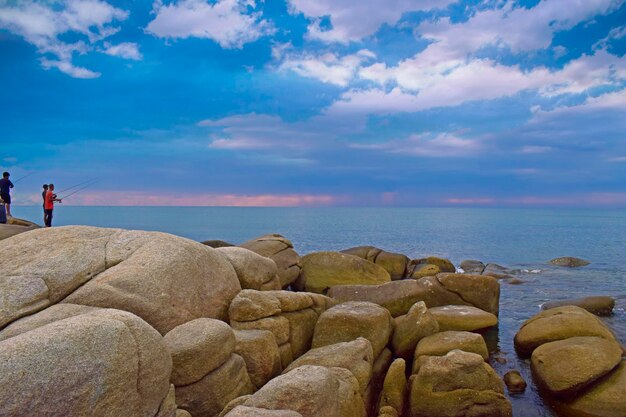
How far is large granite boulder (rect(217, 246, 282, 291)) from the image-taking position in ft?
47.9

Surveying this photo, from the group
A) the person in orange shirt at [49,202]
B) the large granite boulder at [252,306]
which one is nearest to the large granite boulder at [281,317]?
the large granite boulder at [252,306]

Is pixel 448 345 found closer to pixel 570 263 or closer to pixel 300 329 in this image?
pixel 300 329

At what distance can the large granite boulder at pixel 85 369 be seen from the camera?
19.5 ft

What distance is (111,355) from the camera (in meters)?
6.71

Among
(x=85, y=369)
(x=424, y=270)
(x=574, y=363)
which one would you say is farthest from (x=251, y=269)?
(x=424, y=270)

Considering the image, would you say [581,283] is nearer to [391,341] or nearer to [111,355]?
[391,341]

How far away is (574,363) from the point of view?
12094mm

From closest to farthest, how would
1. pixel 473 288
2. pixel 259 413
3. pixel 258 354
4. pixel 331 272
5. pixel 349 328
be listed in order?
pixel 259 413, pixel 258 354, pixel 349 328, pixel 473 288, pixel 331 272

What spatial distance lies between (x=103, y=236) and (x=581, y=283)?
30689mm

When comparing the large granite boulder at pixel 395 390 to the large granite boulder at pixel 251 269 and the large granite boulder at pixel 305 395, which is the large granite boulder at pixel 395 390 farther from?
the large granite boulder at pixel 251 269

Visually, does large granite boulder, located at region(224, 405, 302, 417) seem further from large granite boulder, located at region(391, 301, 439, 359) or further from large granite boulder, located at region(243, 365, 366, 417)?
large granite boulder, located at region(391, 301, 439, 359)

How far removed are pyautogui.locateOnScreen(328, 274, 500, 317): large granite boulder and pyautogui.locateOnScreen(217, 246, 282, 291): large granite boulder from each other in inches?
136

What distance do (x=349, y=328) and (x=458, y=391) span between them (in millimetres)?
3078

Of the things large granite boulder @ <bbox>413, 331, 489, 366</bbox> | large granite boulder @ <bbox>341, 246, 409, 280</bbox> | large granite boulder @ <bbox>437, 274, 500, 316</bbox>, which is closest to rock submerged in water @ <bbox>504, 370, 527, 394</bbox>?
large granite boulder @ <bbox>413, 331, 489, 366</bbox>
